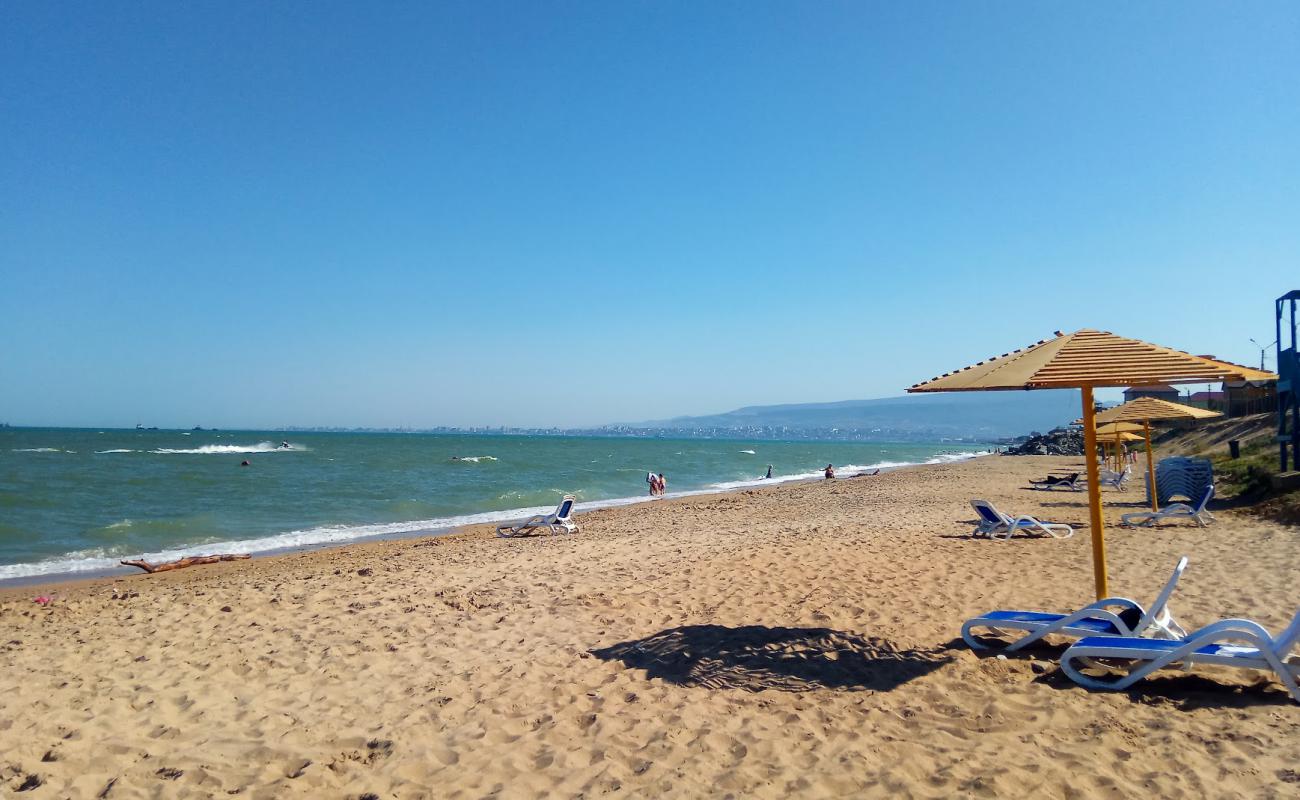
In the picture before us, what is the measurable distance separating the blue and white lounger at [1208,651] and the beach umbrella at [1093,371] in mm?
861

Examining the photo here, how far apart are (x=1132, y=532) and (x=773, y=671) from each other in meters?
8.90

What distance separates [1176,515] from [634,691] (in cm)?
1060

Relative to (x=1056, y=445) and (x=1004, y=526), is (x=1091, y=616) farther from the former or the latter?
(x=1056, y=445)

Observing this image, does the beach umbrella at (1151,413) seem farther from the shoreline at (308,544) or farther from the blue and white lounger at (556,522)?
the shoreline at (308,544)

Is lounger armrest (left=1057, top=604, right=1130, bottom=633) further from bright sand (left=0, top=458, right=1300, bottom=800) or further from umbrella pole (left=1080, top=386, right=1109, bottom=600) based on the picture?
bright sand (left=0, top=458, right=1300, bottom=800)

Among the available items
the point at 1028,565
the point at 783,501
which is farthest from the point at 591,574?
the point at 783,501

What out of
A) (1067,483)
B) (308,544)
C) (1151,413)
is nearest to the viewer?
(1151,413)

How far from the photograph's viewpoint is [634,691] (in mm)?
4785

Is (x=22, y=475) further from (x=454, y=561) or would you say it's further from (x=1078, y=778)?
(x=1078, y=778)

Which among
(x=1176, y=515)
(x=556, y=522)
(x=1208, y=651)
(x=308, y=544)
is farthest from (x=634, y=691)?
(x=308, y=544)

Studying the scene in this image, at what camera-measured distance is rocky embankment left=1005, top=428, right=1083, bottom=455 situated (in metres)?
55.2

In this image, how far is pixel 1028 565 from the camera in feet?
28.7

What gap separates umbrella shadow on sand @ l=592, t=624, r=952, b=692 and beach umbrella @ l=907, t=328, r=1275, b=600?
171 cm

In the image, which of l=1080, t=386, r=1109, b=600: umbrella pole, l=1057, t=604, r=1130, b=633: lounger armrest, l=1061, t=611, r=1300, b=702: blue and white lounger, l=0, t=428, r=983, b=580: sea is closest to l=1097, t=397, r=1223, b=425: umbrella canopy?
l=1080, t=386, r=1109, b=600: umbrella pole
